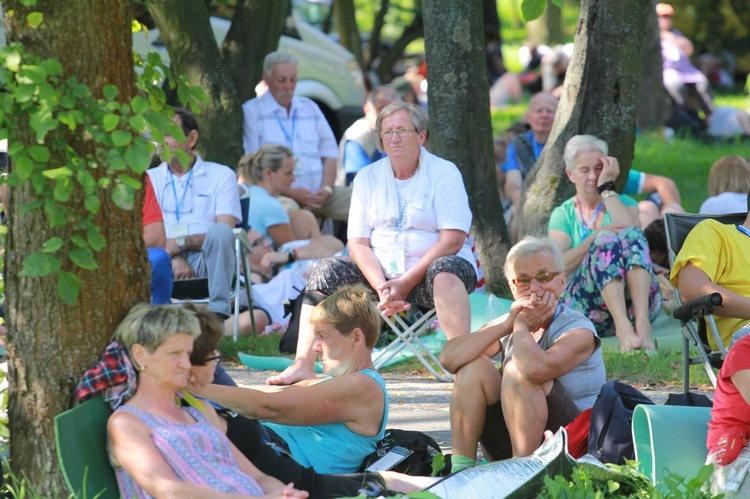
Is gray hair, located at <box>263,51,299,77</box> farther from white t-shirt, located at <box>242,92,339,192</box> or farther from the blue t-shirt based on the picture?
the blue t-shirt

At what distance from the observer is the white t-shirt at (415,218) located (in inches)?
265

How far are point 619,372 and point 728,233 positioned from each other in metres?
1.34

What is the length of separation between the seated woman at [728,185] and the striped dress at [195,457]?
18.0ft

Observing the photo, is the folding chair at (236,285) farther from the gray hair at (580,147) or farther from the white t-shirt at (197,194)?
the gray hair at (580,147)

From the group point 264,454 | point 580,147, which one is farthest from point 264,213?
point 264,454

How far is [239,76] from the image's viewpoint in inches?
420

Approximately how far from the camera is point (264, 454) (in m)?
4.13

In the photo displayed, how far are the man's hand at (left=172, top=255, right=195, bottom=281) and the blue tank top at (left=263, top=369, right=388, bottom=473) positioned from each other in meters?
3.32

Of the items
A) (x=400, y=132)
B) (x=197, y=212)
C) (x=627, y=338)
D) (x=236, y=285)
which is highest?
(x=400, y=132)

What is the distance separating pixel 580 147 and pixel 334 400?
394 cm

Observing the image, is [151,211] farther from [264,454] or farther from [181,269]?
[264,454]

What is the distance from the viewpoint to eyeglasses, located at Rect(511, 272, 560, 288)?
5.07 m

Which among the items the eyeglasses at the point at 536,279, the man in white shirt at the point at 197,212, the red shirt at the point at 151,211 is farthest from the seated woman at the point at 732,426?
the man in white shirt at the point at 197,212


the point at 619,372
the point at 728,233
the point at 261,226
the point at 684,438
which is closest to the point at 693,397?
the point at 684,438
